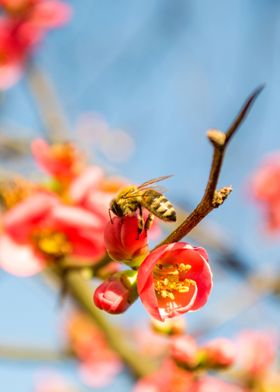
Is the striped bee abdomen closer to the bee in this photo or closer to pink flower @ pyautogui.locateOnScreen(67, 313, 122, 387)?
the bee

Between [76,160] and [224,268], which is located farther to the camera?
[224,268]

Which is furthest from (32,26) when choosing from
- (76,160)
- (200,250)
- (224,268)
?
(200,250)

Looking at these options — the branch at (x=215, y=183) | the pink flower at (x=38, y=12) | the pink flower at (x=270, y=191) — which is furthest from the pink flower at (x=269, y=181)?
the branch at (x=215, y=183)

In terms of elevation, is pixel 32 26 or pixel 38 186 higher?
pixel 38 186

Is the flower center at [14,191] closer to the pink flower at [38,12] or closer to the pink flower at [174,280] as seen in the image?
the pink flower at [174,280]

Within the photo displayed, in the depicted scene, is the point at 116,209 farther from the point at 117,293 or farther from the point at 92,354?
the point at 92,354

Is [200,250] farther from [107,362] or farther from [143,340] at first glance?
[143,340]

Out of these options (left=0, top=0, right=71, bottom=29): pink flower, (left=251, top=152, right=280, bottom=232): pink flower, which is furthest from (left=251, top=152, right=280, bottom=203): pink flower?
(left=0, top=0, right=71, bottom=29): pink flower
